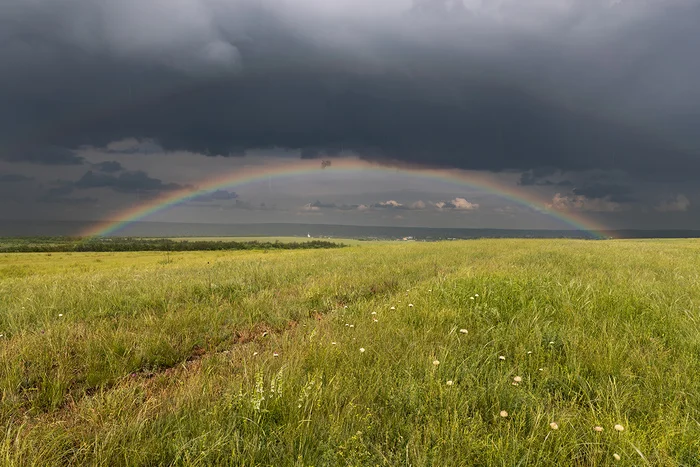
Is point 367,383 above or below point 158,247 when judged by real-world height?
above

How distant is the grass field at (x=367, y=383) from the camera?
220 cm

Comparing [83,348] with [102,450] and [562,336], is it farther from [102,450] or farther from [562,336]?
[562,336]

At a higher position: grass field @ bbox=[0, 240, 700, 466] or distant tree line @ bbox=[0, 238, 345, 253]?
grass field @ bbox=[0, 240, 700, 466]

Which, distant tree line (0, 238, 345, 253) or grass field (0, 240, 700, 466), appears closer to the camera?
grass field (0, 240, 700, 466)

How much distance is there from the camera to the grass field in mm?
2199

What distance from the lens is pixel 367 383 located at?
310cm

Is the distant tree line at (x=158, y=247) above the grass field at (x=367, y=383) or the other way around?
the other way around

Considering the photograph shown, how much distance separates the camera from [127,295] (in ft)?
23.4

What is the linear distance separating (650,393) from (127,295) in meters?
8.96

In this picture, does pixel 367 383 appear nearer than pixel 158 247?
Yes

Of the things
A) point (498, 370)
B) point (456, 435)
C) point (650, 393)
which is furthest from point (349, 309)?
point (650, 393)

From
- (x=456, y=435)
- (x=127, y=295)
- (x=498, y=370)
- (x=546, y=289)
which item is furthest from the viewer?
(x=127, y=295)

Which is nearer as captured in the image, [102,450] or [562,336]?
[102,450]

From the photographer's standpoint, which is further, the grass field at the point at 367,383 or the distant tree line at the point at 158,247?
the distant tree line at the point at 158,247
